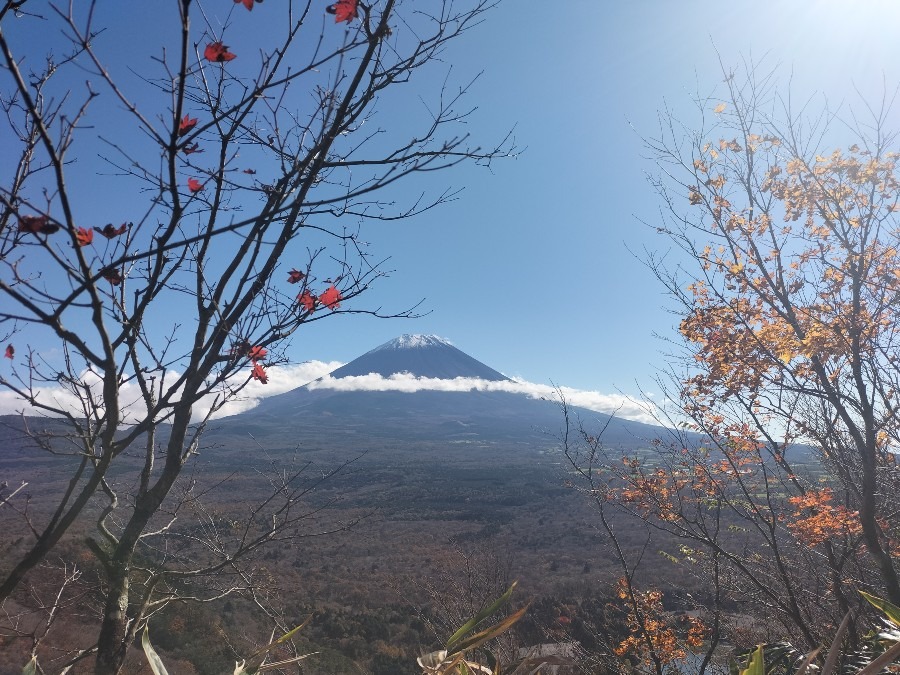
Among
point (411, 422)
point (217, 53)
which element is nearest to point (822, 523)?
point (217, 53)

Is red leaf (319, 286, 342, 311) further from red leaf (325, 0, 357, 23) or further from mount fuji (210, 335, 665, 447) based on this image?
mount fuji (210, 335, 665, 447)

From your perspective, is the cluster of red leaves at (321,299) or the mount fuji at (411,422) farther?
the mount fuji at (411,422)

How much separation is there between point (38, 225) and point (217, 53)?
2.86 ft

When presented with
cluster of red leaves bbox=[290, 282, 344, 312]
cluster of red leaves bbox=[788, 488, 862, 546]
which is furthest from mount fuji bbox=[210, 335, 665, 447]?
cluster of red leaves bbox=[290, 282, 344, 312]

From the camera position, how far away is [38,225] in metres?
1.22

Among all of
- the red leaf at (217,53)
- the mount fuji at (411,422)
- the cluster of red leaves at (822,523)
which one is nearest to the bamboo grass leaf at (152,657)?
the red leaf at (217,53)

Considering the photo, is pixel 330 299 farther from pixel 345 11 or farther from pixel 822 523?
pixel 822 523

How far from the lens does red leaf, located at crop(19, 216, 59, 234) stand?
119cm

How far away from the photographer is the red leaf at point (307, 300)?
192cm

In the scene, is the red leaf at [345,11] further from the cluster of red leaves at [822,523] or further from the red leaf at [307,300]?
the cluster of red leaves at [822,523]

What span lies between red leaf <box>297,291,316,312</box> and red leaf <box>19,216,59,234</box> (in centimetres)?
79

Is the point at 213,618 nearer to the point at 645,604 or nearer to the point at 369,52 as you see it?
the point at 645,604

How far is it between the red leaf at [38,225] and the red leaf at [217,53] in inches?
32.3

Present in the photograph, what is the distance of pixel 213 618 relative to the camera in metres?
20.2
